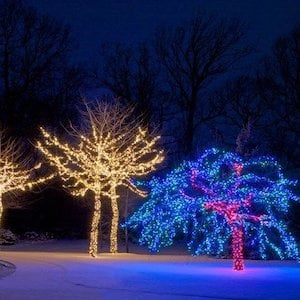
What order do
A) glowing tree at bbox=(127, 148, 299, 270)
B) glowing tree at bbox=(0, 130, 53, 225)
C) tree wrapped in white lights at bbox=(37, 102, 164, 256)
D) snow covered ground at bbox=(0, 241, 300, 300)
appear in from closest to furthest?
snow covered ground at bbox=(0, 241, 300, 300)
glowing tree at bbox=(127, 148, 299, 270)
tree wrapped in white lights at bbox=(37, 102, 164, 256)
glowing tree at bbox=(0, 130, 53, 225)

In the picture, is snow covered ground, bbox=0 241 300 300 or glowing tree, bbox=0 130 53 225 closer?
snow covered ground, bbox=0 241 300 300

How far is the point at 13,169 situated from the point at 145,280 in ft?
48.5

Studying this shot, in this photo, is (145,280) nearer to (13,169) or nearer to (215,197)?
(215,197)

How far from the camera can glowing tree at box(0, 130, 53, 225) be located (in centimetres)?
2869

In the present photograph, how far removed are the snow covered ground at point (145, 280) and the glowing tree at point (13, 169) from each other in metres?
5.18

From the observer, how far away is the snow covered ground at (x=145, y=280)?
49.2 feet

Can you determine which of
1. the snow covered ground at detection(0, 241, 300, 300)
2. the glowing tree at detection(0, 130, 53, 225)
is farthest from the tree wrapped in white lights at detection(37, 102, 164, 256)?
the snow covered ground at detection(0, 241, 300, 300)

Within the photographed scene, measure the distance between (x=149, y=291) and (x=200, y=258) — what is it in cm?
1362

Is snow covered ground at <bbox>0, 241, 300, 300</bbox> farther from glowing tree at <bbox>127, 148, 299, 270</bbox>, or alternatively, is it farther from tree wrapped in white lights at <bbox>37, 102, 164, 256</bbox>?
tree wrapped in white lights at <bbox>37, 102, 164, 256</bbox>

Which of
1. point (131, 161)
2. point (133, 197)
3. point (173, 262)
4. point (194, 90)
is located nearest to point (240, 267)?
point (173, 262)

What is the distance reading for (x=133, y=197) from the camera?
37031 millimetres

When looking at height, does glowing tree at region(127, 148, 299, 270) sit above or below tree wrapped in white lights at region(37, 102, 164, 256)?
below

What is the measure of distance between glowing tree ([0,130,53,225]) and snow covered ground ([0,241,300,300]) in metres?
5.18

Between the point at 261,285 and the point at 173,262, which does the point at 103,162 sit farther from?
the point at 261,285
